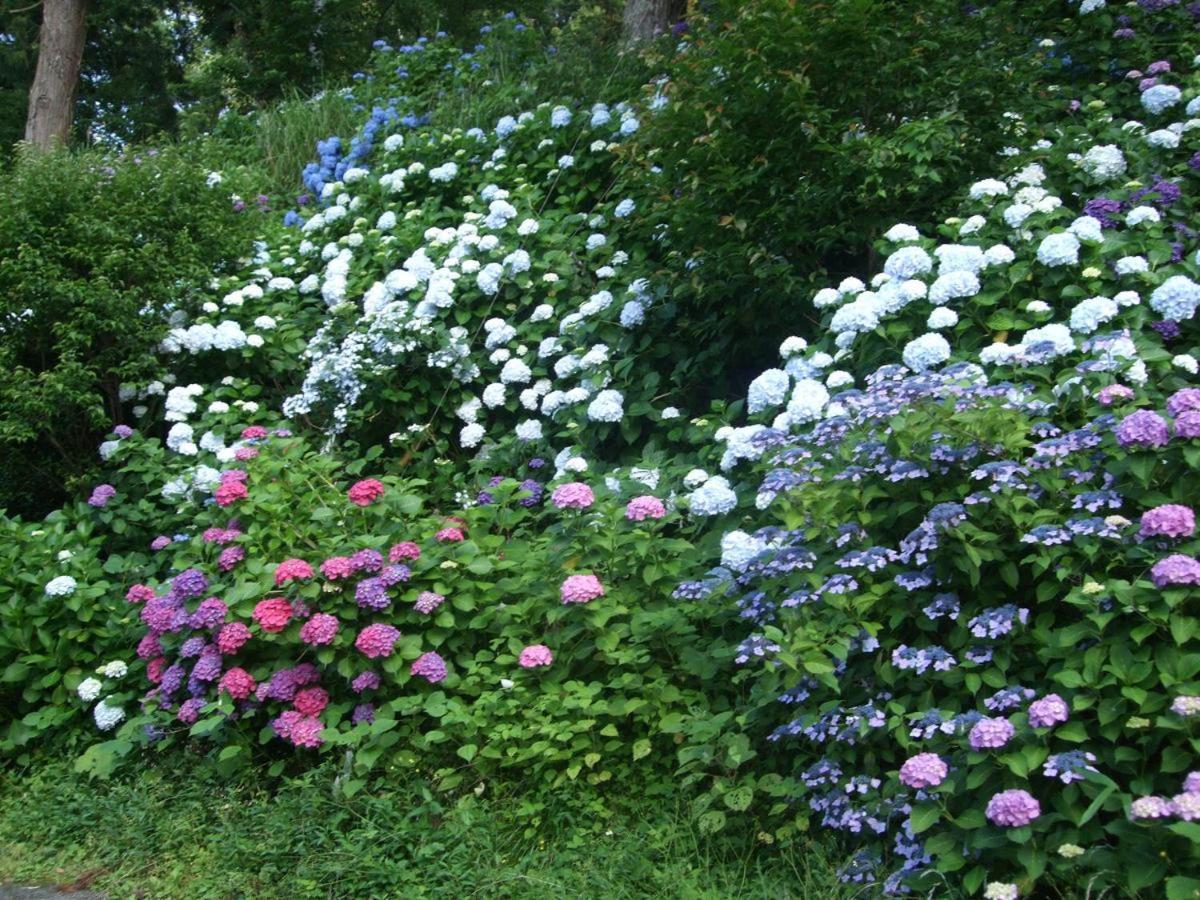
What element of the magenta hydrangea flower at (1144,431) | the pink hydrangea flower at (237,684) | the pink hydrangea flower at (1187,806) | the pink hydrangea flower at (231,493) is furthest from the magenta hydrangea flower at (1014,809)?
the pink hydrangea flower at (231,493)

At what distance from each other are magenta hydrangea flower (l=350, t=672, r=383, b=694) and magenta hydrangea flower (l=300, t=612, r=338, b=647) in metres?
0.16

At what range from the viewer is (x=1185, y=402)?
3.00 meters

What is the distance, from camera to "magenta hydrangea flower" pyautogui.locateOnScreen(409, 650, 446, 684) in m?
3.90

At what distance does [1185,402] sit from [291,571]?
2796 millimetres

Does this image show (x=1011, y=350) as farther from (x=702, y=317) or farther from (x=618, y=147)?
(x=618, y=147)

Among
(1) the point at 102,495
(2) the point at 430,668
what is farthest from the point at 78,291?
(2) the point at 430,668

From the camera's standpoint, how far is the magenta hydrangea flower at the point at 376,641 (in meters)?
3.87

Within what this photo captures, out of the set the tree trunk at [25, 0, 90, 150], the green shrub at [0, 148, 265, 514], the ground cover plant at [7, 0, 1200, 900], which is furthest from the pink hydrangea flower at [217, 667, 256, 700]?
the tree trunk at [25, 0, 90, 150]

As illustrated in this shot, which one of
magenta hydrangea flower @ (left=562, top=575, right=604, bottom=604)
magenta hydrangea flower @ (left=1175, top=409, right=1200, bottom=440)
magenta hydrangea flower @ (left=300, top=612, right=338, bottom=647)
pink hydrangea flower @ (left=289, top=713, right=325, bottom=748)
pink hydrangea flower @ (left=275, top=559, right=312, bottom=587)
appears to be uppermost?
pink hydrangea flower @ (left=275, top=559, right=312, bottom=587)

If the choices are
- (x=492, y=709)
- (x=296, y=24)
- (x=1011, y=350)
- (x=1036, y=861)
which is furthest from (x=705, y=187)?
(x=296, y=24)

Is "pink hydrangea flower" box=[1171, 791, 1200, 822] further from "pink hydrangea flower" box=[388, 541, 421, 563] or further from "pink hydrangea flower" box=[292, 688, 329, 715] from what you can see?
"pink hydrangea flower" box=[292, 688, 329, 715]

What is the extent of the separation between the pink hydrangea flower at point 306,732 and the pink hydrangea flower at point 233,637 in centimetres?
35

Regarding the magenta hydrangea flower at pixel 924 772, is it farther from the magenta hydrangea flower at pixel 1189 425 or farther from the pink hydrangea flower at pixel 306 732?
the pink hydrangea flower at pixel 306 732

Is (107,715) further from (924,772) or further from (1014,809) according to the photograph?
(1014,809)
